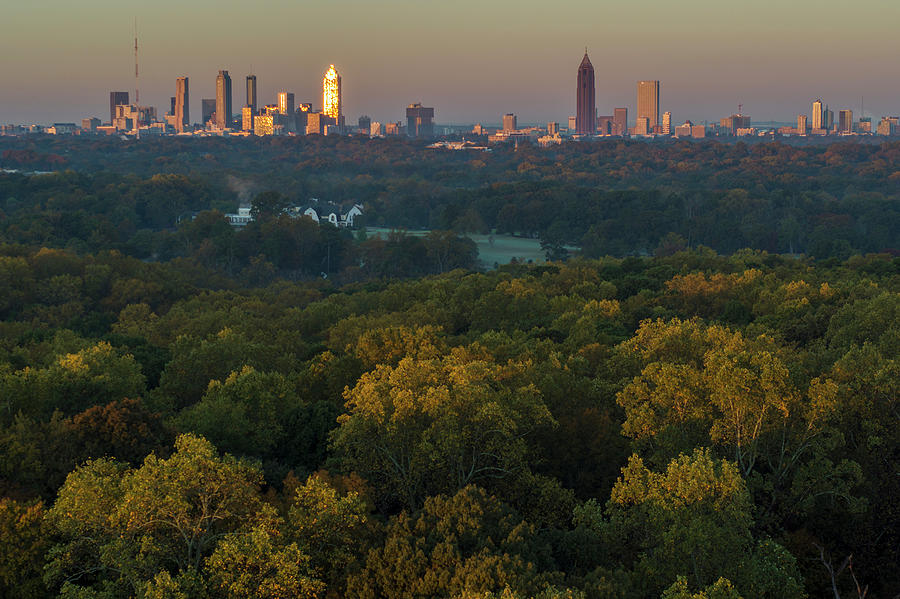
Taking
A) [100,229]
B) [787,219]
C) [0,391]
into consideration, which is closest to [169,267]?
[100,229]

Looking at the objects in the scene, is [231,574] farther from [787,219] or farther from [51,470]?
[787,219]

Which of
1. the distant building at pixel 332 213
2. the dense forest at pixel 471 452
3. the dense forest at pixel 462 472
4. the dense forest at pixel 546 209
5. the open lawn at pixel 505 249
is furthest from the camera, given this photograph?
the distant building at pixel 332 213

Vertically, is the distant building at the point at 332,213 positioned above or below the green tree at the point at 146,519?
above

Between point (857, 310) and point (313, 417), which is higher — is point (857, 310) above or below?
above

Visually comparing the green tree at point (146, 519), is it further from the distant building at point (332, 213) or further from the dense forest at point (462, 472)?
the distant building at point (332, 213)

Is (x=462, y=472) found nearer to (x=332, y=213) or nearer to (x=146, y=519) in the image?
(x=146, y=519)

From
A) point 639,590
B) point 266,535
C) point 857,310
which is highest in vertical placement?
point 857,310

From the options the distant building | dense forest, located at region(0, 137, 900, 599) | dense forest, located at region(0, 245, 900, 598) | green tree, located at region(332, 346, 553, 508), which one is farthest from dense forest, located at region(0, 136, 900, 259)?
green tree, located at region(332, 346, 553, 508)

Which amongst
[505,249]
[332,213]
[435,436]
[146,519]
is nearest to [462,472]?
[435,436]

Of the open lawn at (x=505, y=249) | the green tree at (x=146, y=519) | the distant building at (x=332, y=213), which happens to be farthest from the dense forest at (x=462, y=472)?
the distant building at (x=332, y=213)

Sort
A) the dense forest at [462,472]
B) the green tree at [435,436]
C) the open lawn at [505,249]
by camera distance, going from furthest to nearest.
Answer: the open lawn at [505,249]
the green tree at [435,436]
the dense forest at [462,472]

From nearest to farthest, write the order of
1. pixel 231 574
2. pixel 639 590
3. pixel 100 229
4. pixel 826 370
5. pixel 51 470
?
pixel 231 574 → pixel 639 590 → pixel 51 470 → pixel 826 370 → pixel 100 229
